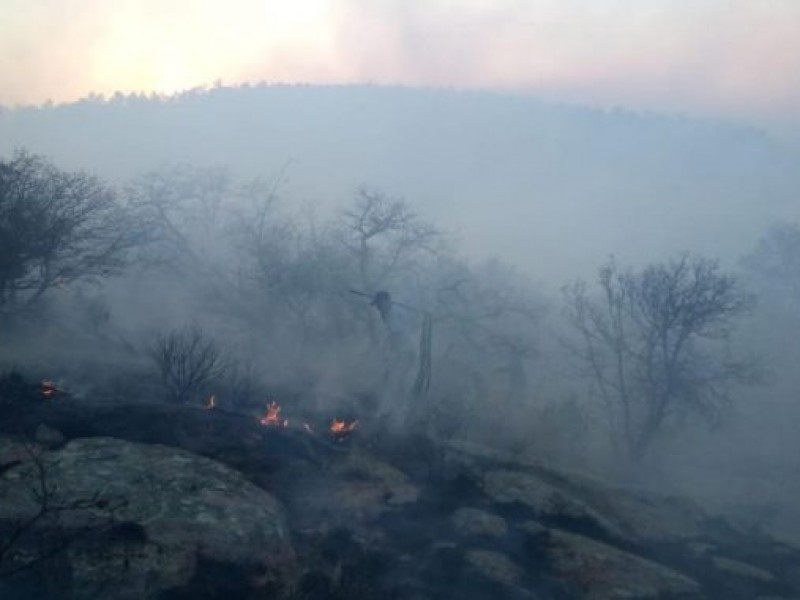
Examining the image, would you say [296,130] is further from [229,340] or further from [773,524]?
[773,524]

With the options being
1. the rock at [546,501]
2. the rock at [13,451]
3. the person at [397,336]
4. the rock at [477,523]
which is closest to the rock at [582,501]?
the rock at [546,501]

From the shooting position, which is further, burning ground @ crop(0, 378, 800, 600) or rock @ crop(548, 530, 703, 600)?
rock @ crop(548, 530, 703, 600)

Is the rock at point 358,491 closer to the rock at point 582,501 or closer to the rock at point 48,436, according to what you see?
the rock at point 582,501

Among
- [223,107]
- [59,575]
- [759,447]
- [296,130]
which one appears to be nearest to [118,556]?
[59,575]

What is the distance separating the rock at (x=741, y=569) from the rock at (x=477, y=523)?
10.4 feet

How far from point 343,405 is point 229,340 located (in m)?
7.24

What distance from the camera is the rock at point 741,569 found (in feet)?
32.6

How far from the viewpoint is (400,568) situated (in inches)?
332

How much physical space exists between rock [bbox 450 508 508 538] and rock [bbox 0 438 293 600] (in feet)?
8.02

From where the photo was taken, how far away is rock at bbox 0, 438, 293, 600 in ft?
22.3

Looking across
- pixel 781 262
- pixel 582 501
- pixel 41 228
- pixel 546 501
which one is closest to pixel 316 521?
pixel 546 501

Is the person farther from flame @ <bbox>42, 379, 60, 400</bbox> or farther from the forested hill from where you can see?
the forested hill

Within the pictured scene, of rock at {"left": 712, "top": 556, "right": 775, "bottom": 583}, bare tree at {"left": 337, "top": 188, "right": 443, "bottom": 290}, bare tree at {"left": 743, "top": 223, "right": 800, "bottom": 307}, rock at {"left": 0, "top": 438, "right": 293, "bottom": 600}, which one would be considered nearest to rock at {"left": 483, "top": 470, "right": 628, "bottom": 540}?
rock at {"left": 712, "top": 556, "right": 775, "bottom": 583}

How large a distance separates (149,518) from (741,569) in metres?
7.97
